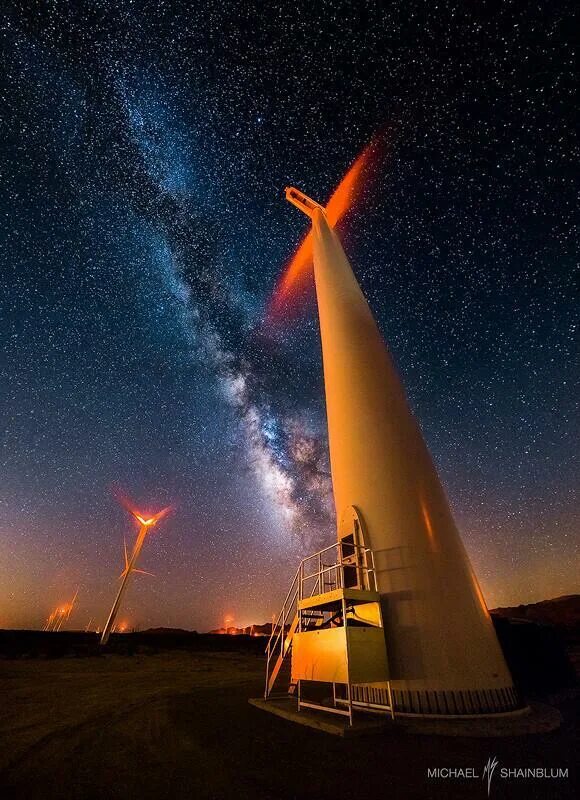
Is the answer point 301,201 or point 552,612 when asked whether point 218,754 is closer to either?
point 301,201

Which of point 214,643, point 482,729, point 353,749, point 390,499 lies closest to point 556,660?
point 482,729

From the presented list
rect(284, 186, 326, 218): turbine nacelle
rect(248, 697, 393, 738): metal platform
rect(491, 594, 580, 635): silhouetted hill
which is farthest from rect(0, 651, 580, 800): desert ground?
rect(491, 594, 580, 635): silhouetted hill

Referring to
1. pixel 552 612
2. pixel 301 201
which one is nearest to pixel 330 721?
pixel 301 201

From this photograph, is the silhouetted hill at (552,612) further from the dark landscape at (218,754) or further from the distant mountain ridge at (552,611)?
the dark landscape at (218,754)

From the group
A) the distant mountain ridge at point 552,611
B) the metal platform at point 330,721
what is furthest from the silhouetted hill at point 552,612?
the metal platform at point 330,721

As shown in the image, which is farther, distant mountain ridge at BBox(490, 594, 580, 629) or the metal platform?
distant mountain ridge at BBox(490, 594, 580, 629)

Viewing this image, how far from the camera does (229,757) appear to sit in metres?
4.90

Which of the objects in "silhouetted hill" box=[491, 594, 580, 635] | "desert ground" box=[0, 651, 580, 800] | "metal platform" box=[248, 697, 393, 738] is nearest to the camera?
"desert ground" box=[0, 651, 580, 800]

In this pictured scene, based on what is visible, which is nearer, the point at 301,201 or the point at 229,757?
the point at 229,757

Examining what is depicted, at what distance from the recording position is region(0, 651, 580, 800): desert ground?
390cm

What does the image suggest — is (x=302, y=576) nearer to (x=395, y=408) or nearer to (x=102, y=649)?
(x=395, y=408)

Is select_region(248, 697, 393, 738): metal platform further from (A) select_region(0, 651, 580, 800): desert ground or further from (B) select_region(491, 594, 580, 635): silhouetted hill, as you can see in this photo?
(B) select_region(491, 594, 580, 635): silhouetted hill

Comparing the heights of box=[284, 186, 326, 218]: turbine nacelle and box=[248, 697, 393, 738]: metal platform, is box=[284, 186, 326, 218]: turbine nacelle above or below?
above

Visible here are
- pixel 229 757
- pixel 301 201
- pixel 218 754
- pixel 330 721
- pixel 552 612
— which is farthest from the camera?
pixel 552 612
